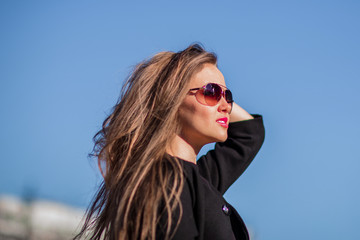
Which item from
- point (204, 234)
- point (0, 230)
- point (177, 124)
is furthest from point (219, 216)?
point (0, 230)

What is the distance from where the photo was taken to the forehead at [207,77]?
323 centimetres

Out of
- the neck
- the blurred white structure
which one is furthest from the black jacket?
the blurred white structure

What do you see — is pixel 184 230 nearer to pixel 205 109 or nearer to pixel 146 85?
pixel 205 109

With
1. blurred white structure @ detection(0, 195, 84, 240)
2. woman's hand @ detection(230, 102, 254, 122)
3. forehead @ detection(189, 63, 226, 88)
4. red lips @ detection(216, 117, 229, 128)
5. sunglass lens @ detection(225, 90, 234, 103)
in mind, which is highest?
forehead @ detection(189, 63, 226, 88)

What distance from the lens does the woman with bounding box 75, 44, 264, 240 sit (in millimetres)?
2688

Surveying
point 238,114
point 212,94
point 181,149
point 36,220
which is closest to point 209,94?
point 212,94

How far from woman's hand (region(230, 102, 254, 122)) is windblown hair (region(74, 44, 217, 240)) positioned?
52 centimetres

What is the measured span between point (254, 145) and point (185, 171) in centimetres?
111

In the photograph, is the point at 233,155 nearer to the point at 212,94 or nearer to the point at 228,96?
the point at 228,96

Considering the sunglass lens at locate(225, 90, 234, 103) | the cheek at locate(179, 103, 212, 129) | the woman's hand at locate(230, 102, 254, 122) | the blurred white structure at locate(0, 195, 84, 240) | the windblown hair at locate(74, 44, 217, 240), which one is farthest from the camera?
the blurred white structure at locate(0, 195, 84, 240)

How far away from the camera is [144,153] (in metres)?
2.92

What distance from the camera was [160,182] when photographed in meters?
2.71

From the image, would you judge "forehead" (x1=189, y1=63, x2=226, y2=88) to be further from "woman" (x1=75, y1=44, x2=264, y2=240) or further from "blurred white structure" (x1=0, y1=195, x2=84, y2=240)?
"blurred white structure" (x1=0, y1=195, x2=84, y2=240)

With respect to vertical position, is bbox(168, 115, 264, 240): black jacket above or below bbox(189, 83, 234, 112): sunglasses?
below
